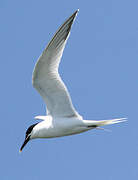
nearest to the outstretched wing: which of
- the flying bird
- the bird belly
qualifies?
the flying bird

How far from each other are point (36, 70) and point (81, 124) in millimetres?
1480

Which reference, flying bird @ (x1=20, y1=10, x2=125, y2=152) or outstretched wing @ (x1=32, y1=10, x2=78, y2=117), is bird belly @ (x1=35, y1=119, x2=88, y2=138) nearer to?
flying bird @ (x1=20, y1=10, x2=125, y2=152)

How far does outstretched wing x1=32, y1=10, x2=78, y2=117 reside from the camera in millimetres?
10594

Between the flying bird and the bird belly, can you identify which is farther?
the bird belly

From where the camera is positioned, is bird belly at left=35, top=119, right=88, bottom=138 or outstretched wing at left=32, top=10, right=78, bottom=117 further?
bird belly at left=35, top=119, right=88, bottom=138

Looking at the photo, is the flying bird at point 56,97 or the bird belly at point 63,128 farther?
the bird belly at point 63,128

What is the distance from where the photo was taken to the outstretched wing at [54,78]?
10594mm

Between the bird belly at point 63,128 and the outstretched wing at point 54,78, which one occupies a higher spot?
the outstretched wing at point 54,78

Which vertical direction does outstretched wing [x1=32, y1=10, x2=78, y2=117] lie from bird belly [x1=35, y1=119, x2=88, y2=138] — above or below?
above

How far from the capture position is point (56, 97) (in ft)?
37.5

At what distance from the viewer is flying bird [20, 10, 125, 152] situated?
1067 cm

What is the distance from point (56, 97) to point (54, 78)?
48 cm

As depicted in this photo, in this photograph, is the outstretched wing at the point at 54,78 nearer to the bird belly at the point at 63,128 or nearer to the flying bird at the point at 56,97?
the flying bird at the point at 56,97

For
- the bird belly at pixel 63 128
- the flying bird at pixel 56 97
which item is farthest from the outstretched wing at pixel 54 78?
the bird belly at pixel 63 128
